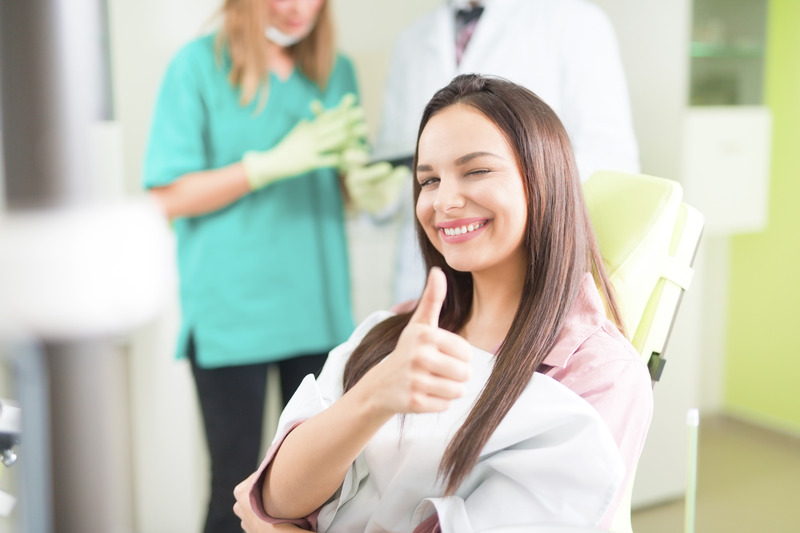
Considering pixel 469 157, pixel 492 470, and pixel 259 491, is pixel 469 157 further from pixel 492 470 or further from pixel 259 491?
pixel 259 491

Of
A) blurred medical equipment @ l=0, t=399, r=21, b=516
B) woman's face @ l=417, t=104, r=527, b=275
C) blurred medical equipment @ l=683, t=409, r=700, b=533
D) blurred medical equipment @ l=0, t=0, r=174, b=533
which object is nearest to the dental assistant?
woman's face @ l=417, t=104, r=527, b=275

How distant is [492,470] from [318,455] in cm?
21

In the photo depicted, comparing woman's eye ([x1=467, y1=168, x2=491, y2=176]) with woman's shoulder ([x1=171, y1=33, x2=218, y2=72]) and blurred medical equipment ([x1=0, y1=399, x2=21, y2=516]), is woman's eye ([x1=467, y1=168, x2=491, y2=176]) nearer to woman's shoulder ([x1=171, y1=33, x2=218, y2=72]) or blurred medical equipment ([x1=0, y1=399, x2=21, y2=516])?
blurred medical equipment ([x1=0, y1=399, x2=21, y2=516])

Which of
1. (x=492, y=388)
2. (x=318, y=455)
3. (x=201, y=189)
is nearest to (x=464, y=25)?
(x=201, y=189)

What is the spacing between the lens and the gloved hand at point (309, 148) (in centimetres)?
195

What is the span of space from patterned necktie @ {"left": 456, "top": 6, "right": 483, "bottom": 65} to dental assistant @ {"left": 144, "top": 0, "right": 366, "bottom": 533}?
0.31 meters

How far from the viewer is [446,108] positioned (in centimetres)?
115

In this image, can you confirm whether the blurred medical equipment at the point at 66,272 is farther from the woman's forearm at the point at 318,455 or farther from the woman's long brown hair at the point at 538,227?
the woman's long brown hair at the point at 538,227

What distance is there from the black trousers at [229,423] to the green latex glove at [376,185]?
523 millimetres

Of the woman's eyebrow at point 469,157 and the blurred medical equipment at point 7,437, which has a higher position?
the woman's eyebrow at point 469,157

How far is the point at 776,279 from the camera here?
9.66 ft

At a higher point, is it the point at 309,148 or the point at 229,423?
the point at 309,148

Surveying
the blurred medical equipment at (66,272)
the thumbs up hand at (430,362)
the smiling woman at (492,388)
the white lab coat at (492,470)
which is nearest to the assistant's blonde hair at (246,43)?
the smiling woman at (492,388)

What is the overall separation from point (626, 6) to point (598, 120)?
0.53m
